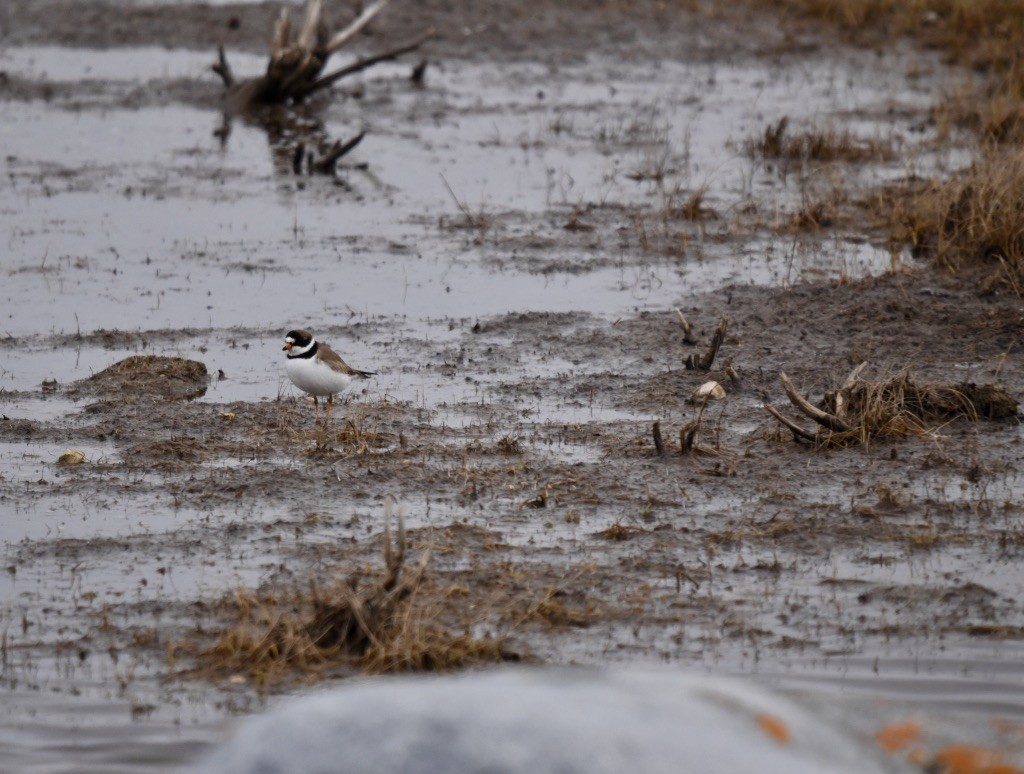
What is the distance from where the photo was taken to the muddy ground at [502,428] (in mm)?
5805

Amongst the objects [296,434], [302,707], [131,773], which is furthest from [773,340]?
[302,707]

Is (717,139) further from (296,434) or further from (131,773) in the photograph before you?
(131,773)

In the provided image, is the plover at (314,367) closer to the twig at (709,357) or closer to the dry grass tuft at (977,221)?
the twig at (709,357)

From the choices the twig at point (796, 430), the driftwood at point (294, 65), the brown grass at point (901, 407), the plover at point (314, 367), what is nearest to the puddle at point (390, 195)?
the driftwood at point (294, 65)

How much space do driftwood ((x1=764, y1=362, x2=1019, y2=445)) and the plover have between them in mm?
2275

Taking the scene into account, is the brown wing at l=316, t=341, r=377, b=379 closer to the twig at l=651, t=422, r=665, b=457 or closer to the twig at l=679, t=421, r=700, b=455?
the twig at l=651, t=422, r=665, b=457

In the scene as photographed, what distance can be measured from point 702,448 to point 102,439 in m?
3.20

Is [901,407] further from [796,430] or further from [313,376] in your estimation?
[313,376]

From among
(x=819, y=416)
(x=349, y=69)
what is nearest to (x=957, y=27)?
(x=349, y=69)

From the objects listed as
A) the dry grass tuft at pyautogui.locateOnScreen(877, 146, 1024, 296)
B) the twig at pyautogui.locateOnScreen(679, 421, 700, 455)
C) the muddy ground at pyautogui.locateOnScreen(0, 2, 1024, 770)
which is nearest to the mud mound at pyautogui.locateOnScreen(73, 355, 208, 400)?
the muddy ground at pyautogui.locateOnScreen(0, 2, 1024, 770)

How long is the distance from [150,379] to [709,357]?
3.32 m

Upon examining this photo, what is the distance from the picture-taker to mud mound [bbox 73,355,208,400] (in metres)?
8.77

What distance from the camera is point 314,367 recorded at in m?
7.90

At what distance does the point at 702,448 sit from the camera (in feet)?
25.4
